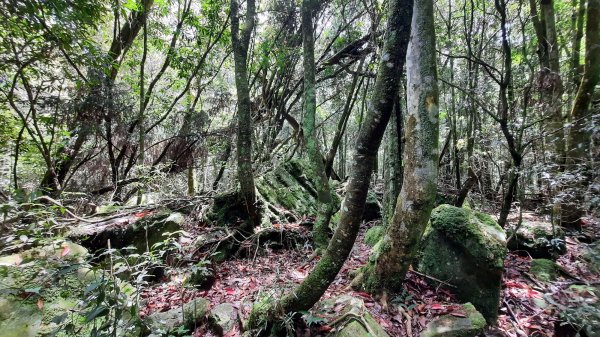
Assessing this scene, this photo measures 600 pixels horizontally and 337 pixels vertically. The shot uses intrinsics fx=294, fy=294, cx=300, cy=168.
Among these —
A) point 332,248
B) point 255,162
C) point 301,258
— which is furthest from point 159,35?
point 332,248

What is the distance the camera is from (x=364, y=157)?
2557 mm

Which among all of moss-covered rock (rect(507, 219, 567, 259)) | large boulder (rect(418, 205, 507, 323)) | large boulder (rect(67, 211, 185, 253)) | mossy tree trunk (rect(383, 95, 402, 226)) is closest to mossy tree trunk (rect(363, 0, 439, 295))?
large boulder (rect(418, 205, 507, 323))

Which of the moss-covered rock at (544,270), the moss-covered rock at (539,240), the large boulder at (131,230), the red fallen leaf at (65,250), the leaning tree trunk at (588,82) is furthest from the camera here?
the leaning tree trunk at (588,82)

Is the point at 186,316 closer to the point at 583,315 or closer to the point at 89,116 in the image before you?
the point at 583,315

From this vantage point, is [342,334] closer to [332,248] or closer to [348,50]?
[332,248]

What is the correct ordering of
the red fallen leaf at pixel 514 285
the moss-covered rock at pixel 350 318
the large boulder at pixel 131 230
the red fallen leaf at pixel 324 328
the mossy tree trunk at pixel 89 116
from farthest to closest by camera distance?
the mossy tree trunk at pixel 89 116
the large boulder at pixel 131 230
the red fallen leaf at pixel 514 285
the red fallen leaf at pixel 324 328
the moss-covered rock at pixel 350 318

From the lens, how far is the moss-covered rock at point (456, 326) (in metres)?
2.88

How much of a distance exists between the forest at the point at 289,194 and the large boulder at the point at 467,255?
0.08ft

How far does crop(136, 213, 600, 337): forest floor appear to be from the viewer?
3.21m

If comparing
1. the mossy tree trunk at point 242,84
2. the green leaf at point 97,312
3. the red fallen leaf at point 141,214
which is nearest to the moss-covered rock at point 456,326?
the green leaf at point 97,312

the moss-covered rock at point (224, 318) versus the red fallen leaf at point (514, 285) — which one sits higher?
the moss-covered rock at point (224, 318)

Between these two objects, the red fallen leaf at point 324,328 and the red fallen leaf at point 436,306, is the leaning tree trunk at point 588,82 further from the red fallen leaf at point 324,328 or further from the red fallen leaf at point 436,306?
the red fallen leaf at point 324,328

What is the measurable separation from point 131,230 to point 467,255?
544cm

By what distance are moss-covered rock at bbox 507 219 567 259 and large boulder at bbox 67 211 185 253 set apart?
6362 millimetres
